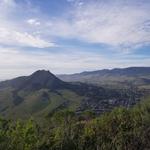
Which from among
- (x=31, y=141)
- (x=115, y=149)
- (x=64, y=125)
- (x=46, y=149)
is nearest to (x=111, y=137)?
(x=115, y=149)

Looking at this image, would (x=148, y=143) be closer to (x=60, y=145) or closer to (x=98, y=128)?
(x=98, y=128)

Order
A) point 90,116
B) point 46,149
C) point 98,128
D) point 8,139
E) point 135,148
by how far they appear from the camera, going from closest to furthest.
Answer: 1. point 8,139
2. point 46,149
3. point 135,148
4. point 98,128
5. point 90,116

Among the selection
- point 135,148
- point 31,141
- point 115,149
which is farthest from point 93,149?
point 31,141

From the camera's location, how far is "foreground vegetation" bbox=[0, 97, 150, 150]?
113938 mm

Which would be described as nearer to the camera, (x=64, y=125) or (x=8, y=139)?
(x=8, y=139)

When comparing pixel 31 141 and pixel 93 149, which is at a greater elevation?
pixel 31 141

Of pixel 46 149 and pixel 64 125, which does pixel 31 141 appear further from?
pixel 64 125

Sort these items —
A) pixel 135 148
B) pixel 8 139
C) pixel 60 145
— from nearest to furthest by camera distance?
pixel 8 139 → pixel 60 145 → pixel 135 148

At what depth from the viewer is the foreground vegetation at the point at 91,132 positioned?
11394cm

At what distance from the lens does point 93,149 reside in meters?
125

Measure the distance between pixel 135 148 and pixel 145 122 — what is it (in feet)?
83.0

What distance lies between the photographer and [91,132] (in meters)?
138

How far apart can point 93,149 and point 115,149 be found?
8.79 metres

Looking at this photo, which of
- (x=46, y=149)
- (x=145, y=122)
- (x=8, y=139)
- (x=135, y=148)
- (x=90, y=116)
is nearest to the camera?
(x=8, y=139)
